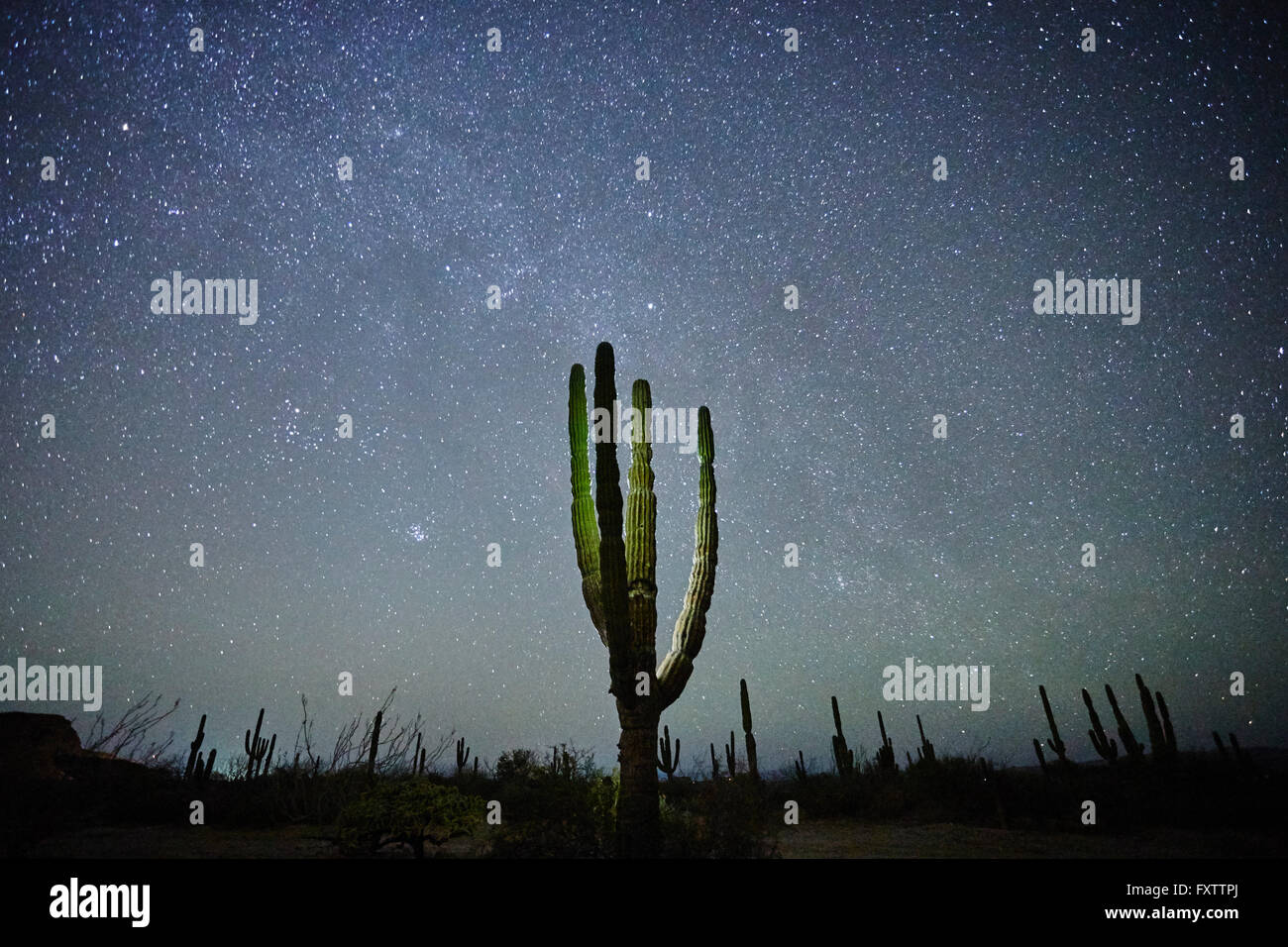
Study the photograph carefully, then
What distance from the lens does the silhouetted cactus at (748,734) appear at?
53.0ft

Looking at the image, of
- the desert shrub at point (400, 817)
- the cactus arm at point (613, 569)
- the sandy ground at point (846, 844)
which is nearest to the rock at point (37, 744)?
the sandy ground at point (846, 844)

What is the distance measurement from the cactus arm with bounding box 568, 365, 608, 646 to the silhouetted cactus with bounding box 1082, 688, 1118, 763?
1439 cm

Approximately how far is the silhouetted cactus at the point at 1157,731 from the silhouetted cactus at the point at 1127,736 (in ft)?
0.93

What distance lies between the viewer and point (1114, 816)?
38.2ft

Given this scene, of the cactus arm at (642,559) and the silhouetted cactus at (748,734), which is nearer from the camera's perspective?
the cactus arm at (642,559)

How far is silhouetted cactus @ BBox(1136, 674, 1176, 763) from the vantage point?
14828 mm

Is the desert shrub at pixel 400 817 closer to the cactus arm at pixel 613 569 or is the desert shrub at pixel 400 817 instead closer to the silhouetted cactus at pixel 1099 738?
the cactus arm at pixel 613 569

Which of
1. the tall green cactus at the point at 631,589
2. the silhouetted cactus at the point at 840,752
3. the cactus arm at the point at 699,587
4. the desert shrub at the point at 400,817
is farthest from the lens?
the silhouetted cactus at the point at 840,752
